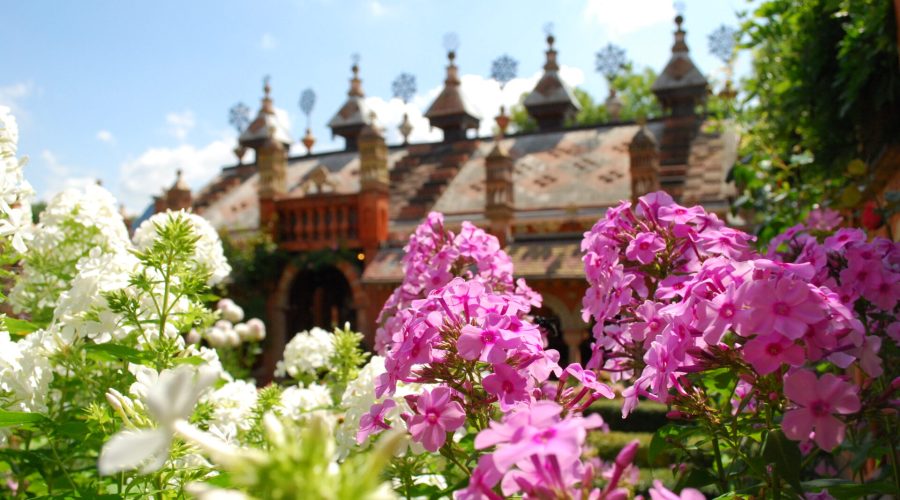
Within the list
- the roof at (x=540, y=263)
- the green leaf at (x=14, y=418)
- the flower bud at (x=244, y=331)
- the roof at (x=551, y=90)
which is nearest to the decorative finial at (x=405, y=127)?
the roof at (x=551, y=90)

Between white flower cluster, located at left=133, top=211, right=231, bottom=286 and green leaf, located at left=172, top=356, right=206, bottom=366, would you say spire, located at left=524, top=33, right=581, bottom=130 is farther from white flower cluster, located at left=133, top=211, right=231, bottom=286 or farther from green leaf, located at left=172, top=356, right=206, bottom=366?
green leaf, located at left=172, top=356, right=206, bottom=366

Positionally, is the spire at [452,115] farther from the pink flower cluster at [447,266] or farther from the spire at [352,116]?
the pink flower cluster at [447,266]

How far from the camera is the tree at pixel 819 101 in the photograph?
11.6ft

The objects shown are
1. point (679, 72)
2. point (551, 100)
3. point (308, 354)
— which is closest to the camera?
point (308, 354)

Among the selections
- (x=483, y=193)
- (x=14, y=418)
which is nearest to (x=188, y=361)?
(x=14, y=418)

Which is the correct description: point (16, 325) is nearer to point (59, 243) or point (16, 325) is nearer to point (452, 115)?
point (59, 243)

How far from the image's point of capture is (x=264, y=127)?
28328mm

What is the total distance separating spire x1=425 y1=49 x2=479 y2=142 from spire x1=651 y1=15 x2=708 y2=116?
5897 mm

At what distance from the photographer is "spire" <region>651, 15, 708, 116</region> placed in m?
21.0

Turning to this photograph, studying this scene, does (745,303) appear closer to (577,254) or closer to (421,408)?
(421,408)

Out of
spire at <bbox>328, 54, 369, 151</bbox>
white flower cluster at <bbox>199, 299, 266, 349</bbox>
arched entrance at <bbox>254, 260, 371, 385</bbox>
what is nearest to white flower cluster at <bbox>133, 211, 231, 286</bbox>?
white flower cluster at <bbox>199, 299, 266, 349</bbox>

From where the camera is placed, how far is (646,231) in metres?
1.83

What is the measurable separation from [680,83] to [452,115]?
7.11 meters

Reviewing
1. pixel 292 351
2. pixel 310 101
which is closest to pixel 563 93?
pixel 310 101
